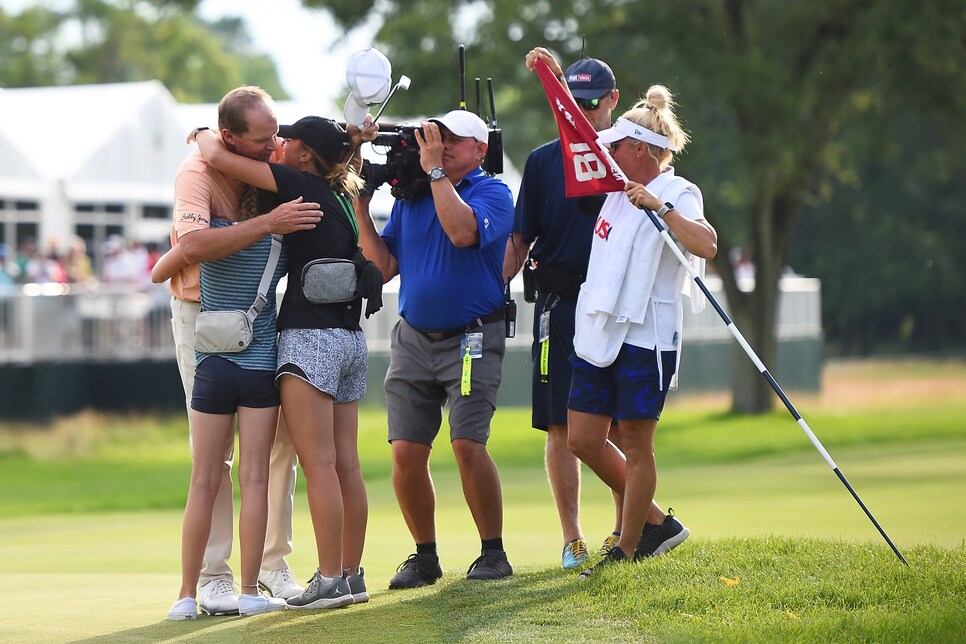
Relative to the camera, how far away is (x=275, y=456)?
6594 mm

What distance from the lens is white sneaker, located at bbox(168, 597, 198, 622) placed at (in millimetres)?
5762

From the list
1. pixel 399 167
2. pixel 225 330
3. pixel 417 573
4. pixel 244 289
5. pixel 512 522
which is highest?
pixel 399 167

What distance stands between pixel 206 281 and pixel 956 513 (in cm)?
555

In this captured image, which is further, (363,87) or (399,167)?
(399,167)

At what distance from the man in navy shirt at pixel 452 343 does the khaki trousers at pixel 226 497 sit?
0.50m

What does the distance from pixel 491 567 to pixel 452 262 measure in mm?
1335

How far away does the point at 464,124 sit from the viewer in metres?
6.59

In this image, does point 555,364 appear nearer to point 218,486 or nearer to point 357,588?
point 357,588

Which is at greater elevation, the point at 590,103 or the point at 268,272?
the point at 590,103

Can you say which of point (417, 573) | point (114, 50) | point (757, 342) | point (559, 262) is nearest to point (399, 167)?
point (559, 262)

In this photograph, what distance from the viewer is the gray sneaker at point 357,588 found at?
6059mm

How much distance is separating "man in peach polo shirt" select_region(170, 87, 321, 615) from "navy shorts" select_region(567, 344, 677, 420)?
1.33 meters

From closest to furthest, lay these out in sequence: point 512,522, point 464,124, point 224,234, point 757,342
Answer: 1. point 224,234
2. point 464,124
3. point 512,522
4. point 757,342

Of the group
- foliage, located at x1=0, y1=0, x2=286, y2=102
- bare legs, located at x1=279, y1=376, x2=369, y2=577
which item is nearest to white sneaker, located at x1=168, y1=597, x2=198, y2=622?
bare legs, located at x1=279, y1=376, x2=369, y2=577
